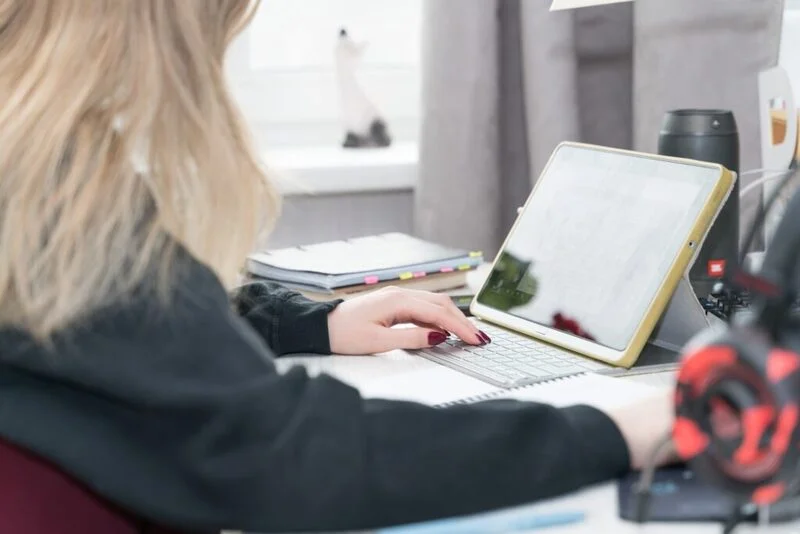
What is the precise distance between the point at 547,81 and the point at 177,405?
101 centimetres

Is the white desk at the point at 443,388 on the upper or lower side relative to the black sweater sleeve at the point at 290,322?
lower

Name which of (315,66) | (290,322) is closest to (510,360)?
(290,322)

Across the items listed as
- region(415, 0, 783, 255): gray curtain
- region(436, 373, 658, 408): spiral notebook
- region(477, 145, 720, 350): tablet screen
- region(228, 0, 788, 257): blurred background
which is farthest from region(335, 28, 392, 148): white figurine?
region(436, 373, 658, 408): spiral notebook

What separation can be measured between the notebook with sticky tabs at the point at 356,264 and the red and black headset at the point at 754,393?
2.26ft

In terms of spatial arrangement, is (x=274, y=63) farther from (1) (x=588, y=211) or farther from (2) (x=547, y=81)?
(1) (x=588, y=211)

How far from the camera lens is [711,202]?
3.17ft

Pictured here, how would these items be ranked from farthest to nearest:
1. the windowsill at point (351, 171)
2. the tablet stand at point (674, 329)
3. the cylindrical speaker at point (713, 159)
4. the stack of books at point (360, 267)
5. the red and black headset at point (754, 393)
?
the windowsill at point (351, 171)
the stack of books at point (360, 267)
the cylindrical speaker at point (713, 159)
the tablet stand at point (674, 329)
the red and black headset at point (754, 393)

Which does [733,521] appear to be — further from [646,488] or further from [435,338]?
[435,338]

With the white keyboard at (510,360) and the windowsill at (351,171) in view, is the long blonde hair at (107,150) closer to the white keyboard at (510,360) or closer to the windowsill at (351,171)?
the white keyboard at (510,360)

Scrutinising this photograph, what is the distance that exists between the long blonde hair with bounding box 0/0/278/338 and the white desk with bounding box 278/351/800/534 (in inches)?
8.6

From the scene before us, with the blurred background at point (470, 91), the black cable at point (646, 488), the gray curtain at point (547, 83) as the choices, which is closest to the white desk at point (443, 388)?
the black cable at point (646, 488)

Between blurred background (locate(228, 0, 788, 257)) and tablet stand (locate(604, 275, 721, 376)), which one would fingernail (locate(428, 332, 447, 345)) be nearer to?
tablet stand (locate(604, 275, 721, 376))

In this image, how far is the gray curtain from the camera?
1.44 metres

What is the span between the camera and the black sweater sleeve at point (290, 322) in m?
1.07
